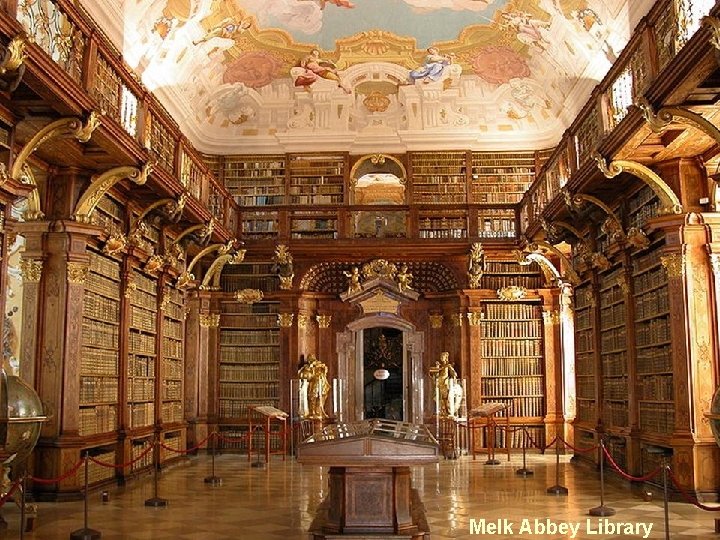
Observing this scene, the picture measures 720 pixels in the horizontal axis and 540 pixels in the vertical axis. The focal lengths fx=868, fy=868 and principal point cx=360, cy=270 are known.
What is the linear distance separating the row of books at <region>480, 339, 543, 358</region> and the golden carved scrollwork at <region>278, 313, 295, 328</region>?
3652 mm

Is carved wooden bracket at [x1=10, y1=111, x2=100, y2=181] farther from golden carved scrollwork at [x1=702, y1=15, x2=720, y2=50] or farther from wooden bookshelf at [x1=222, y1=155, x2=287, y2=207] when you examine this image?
wooden bookshelf at [x1=222, y1=155, x2=287, y2=207]

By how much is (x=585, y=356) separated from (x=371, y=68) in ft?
23.5

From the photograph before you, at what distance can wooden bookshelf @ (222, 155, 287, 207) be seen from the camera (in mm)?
17453

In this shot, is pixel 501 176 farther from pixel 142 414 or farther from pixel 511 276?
pixel 142 414

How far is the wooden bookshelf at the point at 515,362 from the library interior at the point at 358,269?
1.7 inches

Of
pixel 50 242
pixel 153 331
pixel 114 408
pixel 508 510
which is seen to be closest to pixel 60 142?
pixel 50 242

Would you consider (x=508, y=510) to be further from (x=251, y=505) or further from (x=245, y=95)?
(x=245, y=95)

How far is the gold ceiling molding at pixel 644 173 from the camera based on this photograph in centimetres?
949

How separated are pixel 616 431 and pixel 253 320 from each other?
775cm

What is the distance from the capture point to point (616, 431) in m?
11.4

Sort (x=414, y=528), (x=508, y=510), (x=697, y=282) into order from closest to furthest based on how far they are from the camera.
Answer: (x=414, y=528) < (x=508, y=510) < (x=697, y=282)

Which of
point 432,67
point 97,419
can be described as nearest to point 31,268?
point 97,419

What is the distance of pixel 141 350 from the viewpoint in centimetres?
1243

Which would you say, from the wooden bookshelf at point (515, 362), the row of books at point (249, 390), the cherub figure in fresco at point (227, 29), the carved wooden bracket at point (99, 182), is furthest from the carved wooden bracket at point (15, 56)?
the wooden bookshelf at point (515, 362)
